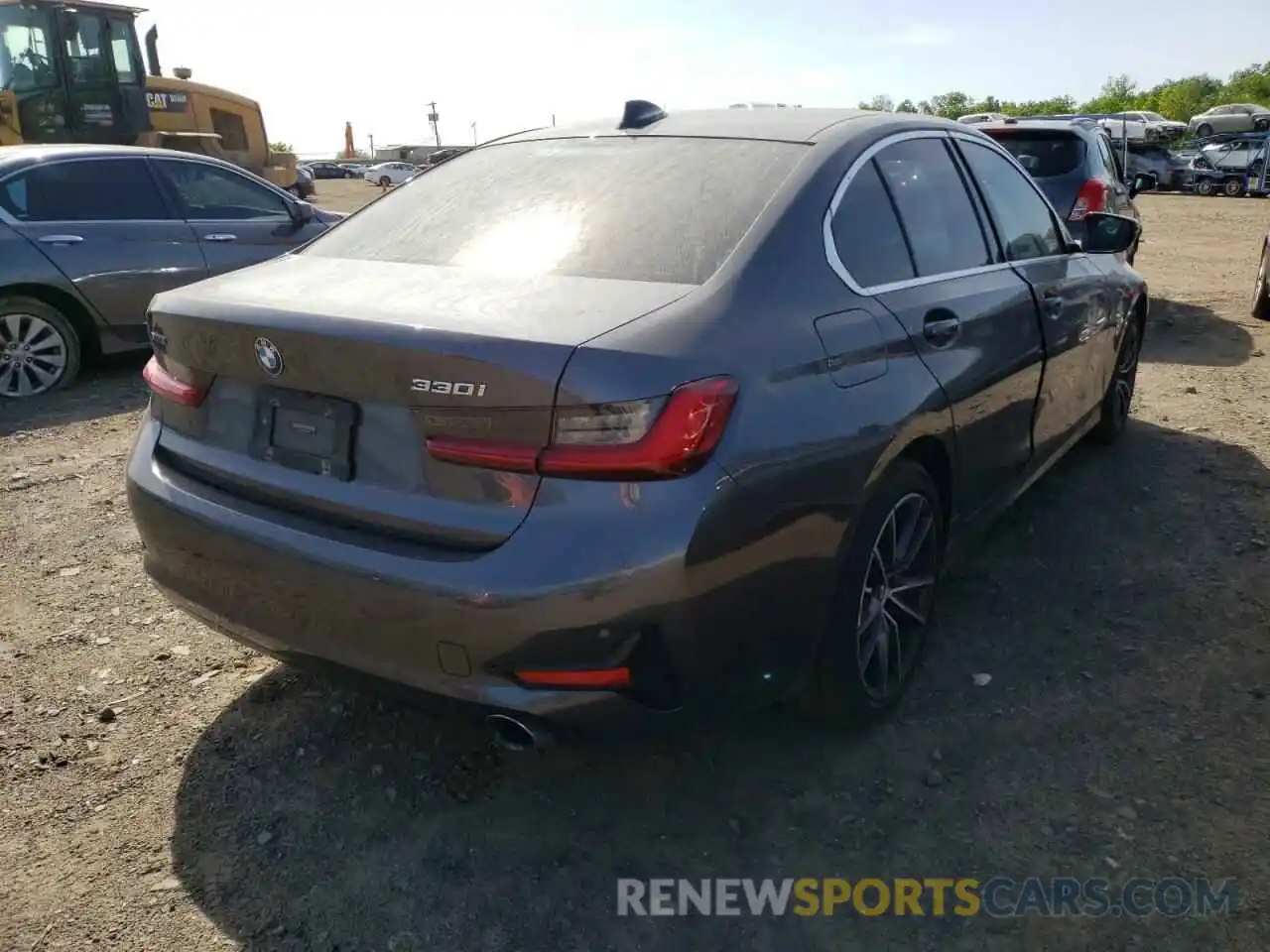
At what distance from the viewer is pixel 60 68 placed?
13031 millimetres

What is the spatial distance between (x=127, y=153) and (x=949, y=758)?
269 inches

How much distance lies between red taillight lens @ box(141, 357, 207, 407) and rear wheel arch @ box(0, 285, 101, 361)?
4.48 metres

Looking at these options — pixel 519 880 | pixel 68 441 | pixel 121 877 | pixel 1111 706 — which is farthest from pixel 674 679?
pixel 68 441

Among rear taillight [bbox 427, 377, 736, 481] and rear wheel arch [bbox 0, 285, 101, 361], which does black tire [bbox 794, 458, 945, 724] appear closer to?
rear taillight [bbox 427, 377, 736, 481]

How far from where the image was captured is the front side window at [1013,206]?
3713mm

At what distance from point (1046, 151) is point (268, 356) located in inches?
306

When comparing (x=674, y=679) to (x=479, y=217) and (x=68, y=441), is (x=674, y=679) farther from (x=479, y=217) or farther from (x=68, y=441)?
(x=68, y=441)

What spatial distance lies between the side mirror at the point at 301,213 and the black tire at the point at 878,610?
6.24 m

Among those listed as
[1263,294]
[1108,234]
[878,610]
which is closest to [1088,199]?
[1263,294]

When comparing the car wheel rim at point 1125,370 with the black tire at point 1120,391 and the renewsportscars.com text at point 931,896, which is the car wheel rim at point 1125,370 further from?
the renewsportscars.com text at point 931,896

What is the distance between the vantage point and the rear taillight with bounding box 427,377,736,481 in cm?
203

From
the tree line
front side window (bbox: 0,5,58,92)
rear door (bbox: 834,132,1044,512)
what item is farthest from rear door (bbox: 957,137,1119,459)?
the tree line

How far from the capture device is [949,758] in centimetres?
283

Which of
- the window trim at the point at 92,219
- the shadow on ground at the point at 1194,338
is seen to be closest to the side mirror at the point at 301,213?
the window trim at the point at 92,219
